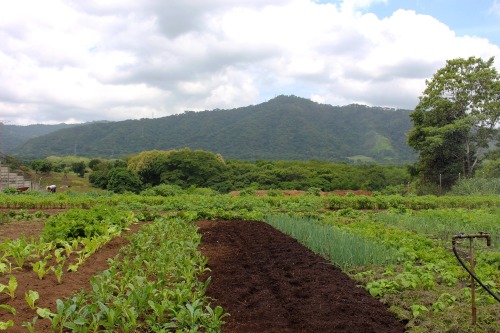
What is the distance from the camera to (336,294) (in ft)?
17.4

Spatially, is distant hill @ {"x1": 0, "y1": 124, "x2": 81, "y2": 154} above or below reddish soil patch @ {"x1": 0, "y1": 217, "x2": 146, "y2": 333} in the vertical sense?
above

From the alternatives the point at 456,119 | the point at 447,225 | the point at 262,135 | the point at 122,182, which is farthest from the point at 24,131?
the point at 447,225

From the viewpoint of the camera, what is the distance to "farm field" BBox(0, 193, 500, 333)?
14.1ft

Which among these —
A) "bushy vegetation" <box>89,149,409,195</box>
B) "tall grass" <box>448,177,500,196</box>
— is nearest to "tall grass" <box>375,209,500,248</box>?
"tall grass" <box>448,177,500,196</box>

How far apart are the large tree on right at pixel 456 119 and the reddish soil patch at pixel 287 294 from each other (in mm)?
19951

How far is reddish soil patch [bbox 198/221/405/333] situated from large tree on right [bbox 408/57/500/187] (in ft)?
65.5

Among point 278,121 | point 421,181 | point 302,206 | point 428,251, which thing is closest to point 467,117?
point 421,181

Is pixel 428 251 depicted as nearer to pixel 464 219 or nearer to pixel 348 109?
pixel 464 219

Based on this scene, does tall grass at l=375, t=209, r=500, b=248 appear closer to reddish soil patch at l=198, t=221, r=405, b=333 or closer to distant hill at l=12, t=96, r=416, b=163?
reddish soil patch at l=198, t=221, r=405, b=333

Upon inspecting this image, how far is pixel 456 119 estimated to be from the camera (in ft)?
83.1

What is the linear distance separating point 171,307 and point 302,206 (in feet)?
41.4

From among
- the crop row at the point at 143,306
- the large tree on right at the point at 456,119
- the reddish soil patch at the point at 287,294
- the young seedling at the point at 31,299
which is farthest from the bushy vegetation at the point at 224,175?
the young seedling at the point at 31,299

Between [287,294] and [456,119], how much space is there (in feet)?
77.3

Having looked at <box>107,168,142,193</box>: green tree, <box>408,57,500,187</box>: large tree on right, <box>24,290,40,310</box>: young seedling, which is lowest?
<box>107,168,142,193</box>: green tree
